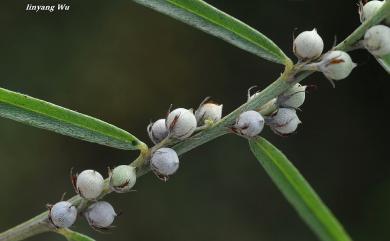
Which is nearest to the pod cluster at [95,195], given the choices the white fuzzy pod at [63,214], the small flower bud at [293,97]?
the white fuzzy pod at [63,214]

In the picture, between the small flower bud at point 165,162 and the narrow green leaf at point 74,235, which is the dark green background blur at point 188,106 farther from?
the small flower bud at point 165,162

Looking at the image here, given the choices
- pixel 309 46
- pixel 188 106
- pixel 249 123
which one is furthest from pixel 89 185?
pixel 188 106

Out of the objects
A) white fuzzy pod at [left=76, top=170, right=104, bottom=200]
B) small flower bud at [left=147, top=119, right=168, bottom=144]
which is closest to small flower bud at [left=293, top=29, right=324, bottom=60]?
small flower bud at [left=147, top=119, right=168, bottom=144]

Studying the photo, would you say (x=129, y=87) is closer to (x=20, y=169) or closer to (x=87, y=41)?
(x=87, y=41)

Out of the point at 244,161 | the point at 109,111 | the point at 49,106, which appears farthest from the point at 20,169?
the point at 49,106

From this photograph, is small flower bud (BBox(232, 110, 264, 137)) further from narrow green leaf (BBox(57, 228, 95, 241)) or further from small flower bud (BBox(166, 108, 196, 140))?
narrow green leaf (BBox(57, 228, 95, 241))

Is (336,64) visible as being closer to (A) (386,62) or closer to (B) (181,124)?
(A) (386,62)
